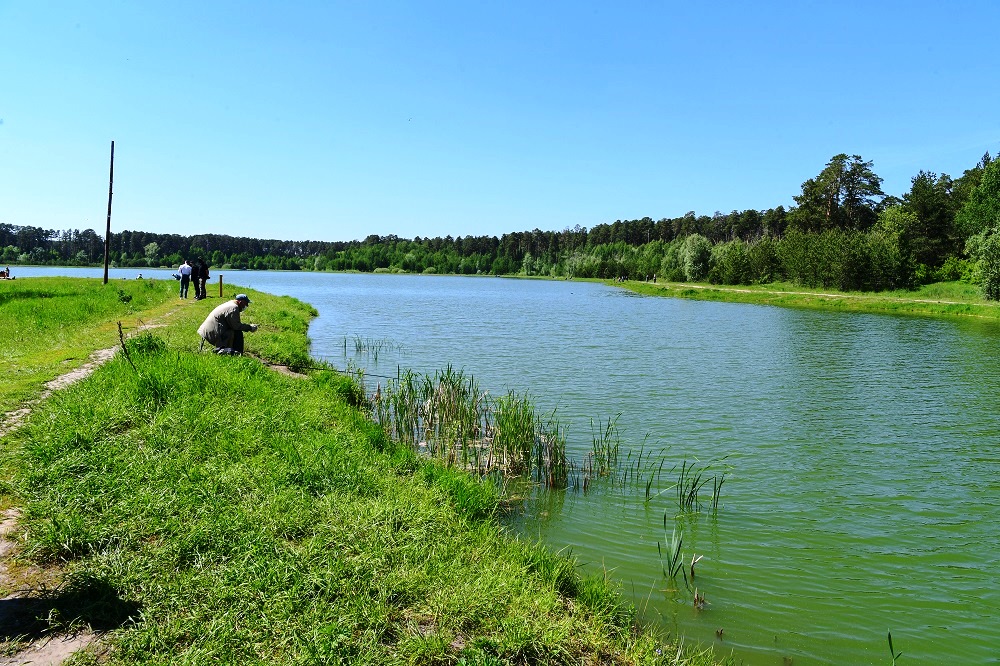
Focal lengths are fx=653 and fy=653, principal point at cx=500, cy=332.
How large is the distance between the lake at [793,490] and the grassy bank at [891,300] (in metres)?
26.9

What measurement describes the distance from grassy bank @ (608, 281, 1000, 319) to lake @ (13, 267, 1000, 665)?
88.4ft

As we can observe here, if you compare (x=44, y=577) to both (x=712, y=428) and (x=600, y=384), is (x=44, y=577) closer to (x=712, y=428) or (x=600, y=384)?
(x=712, y=428)

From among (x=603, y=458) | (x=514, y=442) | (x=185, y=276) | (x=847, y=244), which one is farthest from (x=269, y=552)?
(x=847, y=244)

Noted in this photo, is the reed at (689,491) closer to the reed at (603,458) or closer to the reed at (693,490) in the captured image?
the reed at (693,490)

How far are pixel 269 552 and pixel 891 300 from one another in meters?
66.0

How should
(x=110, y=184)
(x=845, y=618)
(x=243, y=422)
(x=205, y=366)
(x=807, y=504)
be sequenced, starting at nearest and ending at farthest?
(x=845, y=618) < (x=243, y=422) < (x=807, y=504) < (x=205, y=366) < (x=110, y=184)

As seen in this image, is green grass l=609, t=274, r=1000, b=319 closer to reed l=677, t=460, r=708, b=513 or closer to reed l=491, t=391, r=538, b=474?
reed l=677, t=460, r=708, b=513

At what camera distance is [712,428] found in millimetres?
14391

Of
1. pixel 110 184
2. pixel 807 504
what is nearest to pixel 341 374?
pixel 807 504

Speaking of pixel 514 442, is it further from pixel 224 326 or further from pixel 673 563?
pixel 224 326

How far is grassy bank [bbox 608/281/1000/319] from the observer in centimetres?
5109

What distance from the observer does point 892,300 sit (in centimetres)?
5959

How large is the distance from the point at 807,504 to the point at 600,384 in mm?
9129

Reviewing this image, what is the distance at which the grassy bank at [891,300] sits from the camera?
51.1 meters
